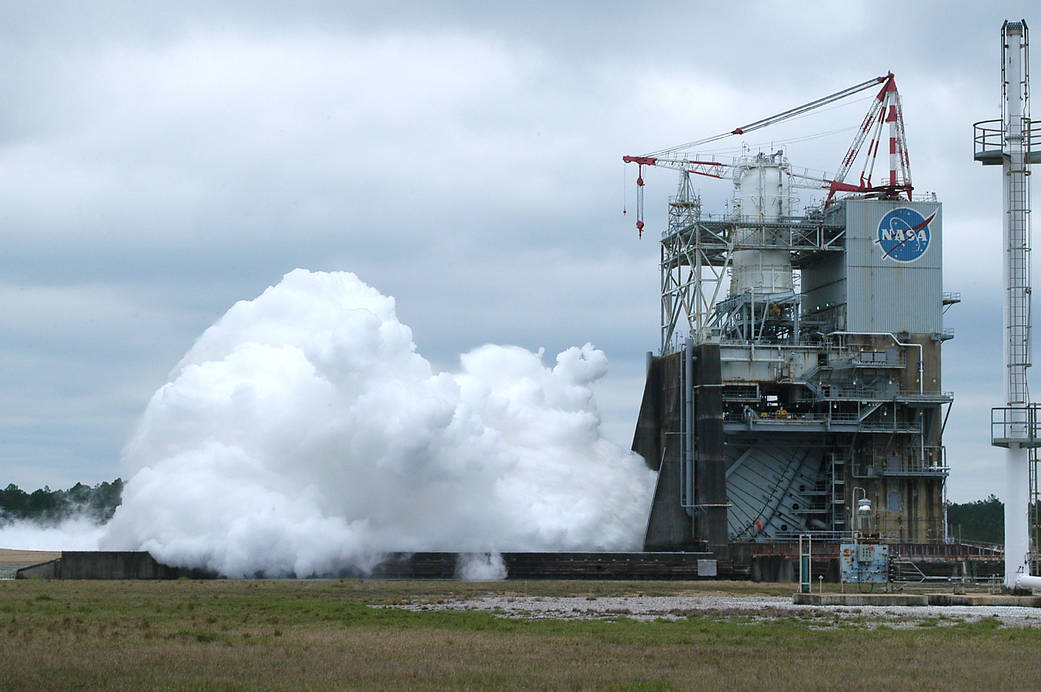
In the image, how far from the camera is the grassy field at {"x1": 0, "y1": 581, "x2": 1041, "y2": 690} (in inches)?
1164

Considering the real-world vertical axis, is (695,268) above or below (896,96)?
below

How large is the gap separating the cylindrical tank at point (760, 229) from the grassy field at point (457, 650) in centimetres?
4997

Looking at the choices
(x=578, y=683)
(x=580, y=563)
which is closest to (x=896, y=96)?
(x=580, y=563)

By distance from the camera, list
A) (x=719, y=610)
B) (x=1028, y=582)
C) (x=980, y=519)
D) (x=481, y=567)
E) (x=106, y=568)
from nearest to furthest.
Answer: (x=719, y=610), (x=1028, y=582), (x=106, y=568), (x=481, y=567), (x=980, y=519)

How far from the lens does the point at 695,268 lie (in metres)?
94.1

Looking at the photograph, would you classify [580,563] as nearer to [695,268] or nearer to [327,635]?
[695,268]

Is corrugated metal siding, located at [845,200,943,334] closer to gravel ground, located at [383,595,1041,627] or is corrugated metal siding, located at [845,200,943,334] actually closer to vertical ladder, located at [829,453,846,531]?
vertical ladder, located at [829,453,846,531]

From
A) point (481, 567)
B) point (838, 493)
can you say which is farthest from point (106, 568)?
point (838, 493)

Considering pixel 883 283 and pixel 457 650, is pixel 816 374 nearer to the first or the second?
pixel 883 283

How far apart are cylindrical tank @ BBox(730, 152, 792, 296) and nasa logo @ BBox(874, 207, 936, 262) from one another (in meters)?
→ 6.29

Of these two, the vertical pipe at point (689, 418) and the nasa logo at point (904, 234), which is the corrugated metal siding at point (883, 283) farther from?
the vertical pipe at point (689, 418)

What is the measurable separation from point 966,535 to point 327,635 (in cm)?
13237

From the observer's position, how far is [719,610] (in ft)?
166

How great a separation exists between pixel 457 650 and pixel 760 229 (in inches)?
2493
